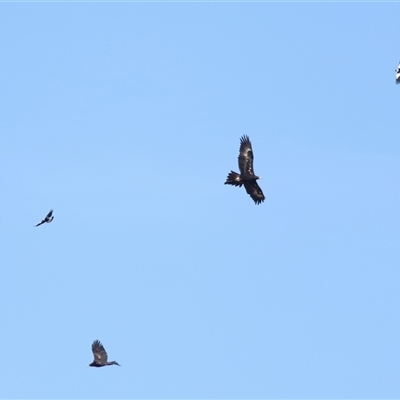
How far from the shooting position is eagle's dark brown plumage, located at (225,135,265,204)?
85.1 meters

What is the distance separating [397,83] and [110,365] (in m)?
28.8

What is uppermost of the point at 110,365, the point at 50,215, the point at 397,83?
the point at 397,83

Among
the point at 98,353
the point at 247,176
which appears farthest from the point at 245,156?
the point at 98,353

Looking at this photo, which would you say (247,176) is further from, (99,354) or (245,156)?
(99,354)

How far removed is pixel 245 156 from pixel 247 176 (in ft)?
7.35

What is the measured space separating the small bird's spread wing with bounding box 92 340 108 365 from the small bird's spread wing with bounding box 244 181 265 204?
18.4 meters

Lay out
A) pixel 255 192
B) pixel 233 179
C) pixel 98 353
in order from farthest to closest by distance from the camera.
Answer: pixel 98 353, pixel 255 192, pixel 233 179

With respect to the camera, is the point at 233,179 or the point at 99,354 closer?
the point at 233,179

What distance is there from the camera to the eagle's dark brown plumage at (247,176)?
85062mm

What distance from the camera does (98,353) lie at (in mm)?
96125

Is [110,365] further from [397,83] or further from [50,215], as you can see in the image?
[397,83]

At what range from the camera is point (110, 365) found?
92.9 metres

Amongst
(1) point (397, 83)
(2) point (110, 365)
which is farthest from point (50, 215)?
(1) point (397, 83)

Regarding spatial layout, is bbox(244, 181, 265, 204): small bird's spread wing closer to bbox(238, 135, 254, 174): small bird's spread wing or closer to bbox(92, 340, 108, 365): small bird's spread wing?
bbox(238, 135, 254, 174): small bird's spread wing
